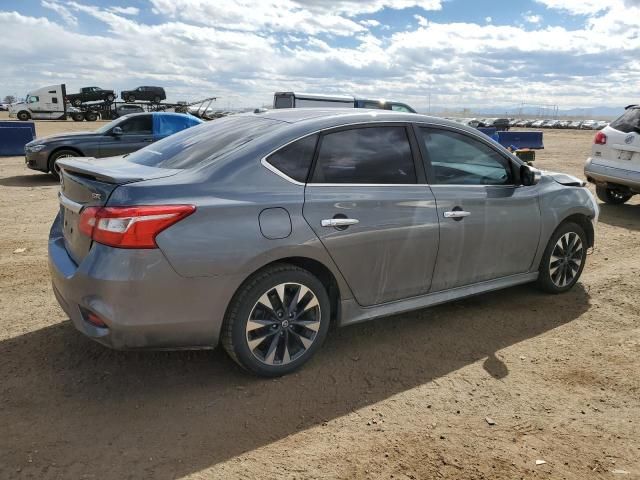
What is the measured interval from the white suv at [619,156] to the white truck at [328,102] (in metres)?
8.65

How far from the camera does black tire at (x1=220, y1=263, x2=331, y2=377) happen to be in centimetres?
310

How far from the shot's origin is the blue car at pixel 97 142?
11.0 meters

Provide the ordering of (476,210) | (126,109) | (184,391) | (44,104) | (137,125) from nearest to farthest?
1. (184,391)
2. (476,210)
3. (137,125)
4. (44,104)
5. (126,109)

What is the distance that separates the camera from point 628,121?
8477 mm

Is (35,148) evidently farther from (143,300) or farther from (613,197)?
(613,197)

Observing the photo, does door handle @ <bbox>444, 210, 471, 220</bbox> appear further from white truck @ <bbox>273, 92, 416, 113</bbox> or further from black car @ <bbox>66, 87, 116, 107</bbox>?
black car @ <bbox>66, 87, 116, 107</bbox>

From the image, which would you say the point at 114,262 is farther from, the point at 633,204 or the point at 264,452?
the point at 633,204

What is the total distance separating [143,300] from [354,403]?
1339 millimetres

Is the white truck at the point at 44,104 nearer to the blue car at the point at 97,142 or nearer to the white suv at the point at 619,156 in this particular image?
the blue car at the point at 97,142

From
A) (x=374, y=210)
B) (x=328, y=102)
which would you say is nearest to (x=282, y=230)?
(x=374, y=210)

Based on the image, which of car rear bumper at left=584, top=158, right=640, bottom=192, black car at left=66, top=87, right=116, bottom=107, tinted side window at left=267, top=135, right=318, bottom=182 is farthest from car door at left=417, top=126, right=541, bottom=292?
black car at left=66, top=87, right=116, bottom=107

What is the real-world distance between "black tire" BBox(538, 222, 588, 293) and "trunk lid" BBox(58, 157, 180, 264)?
3297 mm

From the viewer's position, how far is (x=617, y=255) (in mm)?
6316

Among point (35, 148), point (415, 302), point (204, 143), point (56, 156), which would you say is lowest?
point (415, 302)
